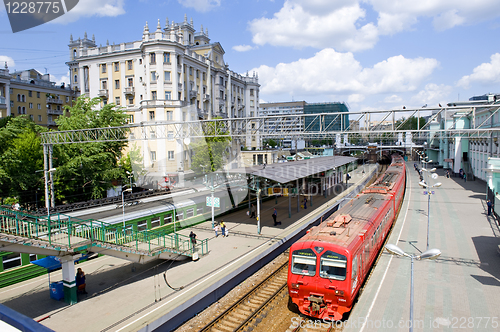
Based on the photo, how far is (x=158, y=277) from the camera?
1362 centimetres

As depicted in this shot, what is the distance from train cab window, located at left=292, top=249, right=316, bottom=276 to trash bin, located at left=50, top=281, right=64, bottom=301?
28.5 ft

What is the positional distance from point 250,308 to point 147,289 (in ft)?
13.8

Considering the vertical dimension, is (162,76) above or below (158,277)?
above

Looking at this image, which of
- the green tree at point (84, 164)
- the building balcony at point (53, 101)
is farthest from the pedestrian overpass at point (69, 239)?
the building balcony at point (53, 101)

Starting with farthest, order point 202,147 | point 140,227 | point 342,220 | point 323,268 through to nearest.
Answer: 1. point 202,147
2. point 140,227
3. point 342,220
4. point 323,268

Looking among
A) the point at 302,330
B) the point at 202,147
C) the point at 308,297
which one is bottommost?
the point at 302,330

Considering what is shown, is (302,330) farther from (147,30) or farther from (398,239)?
(147,30)

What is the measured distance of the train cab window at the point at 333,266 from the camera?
9.66m

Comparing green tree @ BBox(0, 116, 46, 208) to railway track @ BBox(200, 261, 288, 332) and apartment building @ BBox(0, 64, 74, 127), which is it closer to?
railway track @ BBox(200, 261, 288, 332)

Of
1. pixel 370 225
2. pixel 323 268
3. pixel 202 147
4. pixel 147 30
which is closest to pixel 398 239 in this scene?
pixel 370 225

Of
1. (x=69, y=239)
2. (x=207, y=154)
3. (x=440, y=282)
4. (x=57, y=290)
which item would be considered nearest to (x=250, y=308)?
(x=69, y=239)

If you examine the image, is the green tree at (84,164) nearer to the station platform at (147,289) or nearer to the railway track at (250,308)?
the station platform at (147,289)

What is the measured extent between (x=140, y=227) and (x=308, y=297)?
1065 centimetres

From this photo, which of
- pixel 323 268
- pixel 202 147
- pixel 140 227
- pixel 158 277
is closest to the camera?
pixel 323 268
